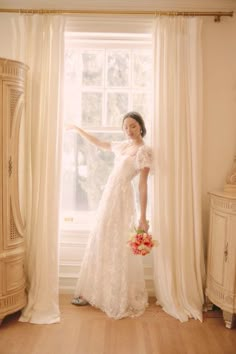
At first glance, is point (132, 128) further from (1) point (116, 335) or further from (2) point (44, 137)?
(1) point (116, 335)

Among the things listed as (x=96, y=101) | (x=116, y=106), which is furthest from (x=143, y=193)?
(x=96, y=101)

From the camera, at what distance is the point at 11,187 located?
2598mm

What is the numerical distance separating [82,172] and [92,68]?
99 cm

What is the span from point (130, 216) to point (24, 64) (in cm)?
147

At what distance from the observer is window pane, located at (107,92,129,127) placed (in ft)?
10.6

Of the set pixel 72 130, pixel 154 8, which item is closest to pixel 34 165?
pixel 72 130

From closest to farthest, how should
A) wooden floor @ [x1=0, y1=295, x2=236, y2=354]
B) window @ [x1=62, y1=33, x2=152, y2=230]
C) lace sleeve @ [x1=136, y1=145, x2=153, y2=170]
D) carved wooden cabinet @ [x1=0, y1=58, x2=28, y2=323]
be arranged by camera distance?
wooden floor @ [x1=0, y1=295, x2=236, y2=354] < carved wooden cabinet @ [x1=0, y1=58, x2=28, y2=323] < lace sleeve @ [x1=136, y1=145, x2=153, y2=170] < window @ [x1=62, y1=33, x2=152, y2=230]

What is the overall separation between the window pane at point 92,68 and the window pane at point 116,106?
0.18 metres

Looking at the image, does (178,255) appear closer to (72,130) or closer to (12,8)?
(72,130)

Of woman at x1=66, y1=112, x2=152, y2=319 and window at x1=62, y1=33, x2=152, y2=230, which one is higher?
window at x1=62, y1=33, x2=152, y2=230

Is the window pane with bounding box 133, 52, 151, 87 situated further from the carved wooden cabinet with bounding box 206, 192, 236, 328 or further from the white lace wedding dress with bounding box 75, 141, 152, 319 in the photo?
the carved wooden cabinet with bounding box 206, 192, 236, 328

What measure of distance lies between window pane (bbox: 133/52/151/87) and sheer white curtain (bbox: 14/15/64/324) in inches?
29.2

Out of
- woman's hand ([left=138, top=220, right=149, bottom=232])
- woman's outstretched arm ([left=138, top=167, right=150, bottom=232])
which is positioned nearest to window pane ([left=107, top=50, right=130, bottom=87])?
woman's outstretched arm ([left=138, top=167, right=150, bottom=232])

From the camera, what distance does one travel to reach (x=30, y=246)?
291 cm
